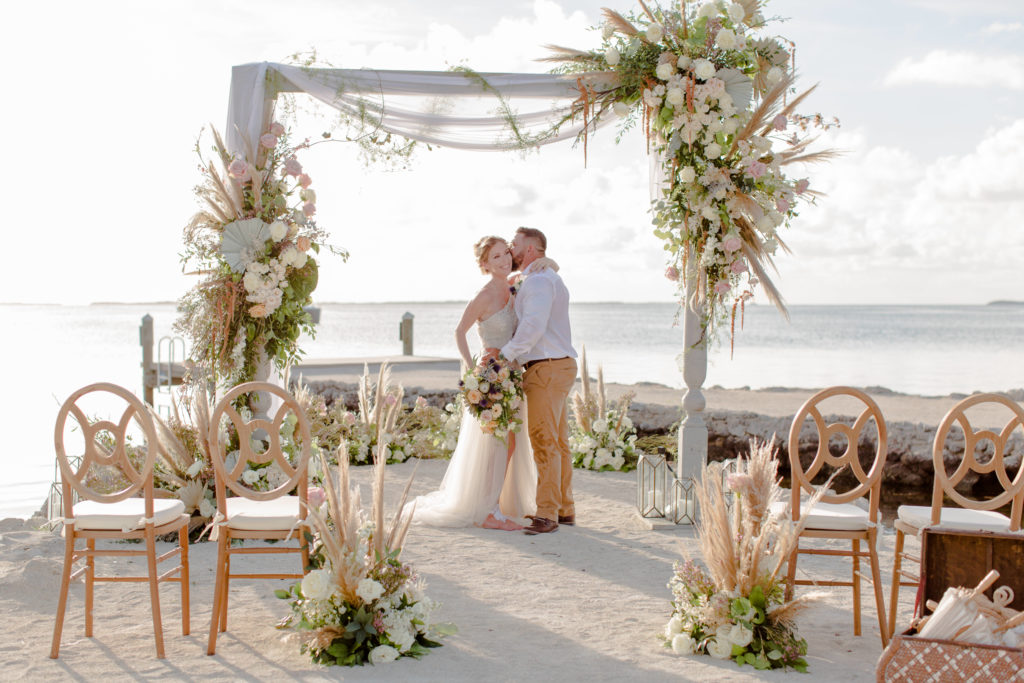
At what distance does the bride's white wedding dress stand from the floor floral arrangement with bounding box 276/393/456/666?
2.35m

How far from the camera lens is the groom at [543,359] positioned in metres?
5.77

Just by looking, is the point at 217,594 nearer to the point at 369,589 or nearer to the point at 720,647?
the point at 369,589

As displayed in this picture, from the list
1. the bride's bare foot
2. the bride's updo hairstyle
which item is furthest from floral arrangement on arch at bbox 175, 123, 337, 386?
the bride's bare foot

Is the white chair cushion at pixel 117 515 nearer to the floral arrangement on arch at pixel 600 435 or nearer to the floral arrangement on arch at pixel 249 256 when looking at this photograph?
the floral arrangement on arch at pixel 249 256

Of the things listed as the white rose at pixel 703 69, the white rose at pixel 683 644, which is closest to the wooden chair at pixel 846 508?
the white rose at pixel 683 644

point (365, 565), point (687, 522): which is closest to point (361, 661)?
point (365, 565)

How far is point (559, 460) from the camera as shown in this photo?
19.7ft

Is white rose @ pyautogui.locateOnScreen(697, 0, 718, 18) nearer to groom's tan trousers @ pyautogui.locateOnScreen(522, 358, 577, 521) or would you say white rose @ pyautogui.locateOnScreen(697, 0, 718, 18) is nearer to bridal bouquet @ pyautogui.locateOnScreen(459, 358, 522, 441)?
groom's tan trousers @ pyautogui.locateOnScreen(522, 358, 577, 521)

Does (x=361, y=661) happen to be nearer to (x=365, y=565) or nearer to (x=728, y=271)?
(x=365, y=565)

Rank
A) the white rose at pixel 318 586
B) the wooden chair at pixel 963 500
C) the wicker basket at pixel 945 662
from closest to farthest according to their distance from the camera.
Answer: the wicker basket at pixel 945 662 < the white rose at pixel 318 586 < the wooden chair at pixel 963 500

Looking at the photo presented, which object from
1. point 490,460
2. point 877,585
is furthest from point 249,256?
point 877,585

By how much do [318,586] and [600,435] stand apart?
5353mm

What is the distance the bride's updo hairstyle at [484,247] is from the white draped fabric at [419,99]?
79cm

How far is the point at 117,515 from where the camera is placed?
378 cm
